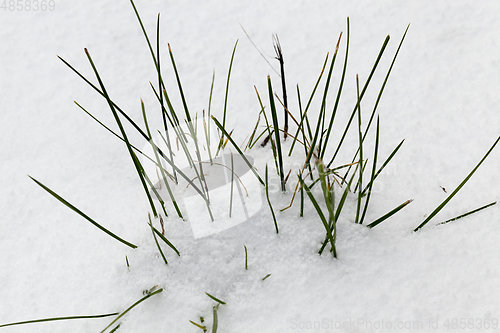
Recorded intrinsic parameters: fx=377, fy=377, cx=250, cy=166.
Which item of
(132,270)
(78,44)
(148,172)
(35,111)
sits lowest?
(132,270)

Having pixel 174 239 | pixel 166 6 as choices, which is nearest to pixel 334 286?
pixel 174 239

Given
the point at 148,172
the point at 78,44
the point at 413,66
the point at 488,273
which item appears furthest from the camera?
the point at 78,44

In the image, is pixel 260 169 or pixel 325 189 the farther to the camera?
pixel 260 169

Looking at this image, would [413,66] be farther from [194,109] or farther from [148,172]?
[148,172]

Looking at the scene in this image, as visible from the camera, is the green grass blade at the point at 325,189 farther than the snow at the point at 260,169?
No

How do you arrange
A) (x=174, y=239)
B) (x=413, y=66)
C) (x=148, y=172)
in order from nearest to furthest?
(x=174, y=239) < (x=148, y=172) < (x=413, y=66)

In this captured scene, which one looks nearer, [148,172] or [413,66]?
[148,172]

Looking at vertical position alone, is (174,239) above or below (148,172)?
below

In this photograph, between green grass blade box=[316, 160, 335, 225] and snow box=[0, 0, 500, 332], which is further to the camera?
snow box=[0, 0, 500, 332]
